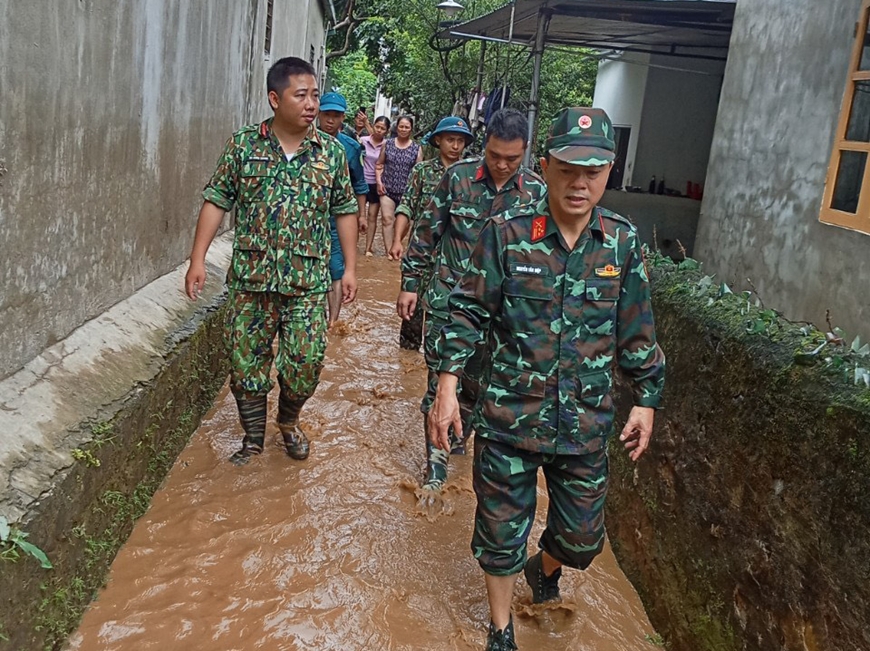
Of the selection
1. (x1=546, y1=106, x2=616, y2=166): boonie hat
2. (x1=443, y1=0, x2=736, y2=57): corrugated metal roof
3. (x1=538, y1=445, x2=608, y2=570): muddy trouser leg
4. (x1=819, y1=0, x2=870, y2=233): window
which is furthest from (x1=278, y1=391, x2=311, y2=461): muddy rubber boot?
(x1=443, y1=0, x2=736, y2=57): corrugated metal roof

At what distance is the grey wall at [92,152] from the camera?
9.05ft

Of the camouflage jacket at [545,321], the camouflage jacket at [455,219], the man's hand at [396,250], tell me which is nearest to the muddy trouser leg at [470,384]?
the camouflage jacket at [455,219]

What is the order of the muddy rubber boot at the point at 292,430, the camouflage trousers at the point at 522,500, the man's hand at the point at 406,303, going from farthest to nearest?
the muddy rubber boot at the point at 292,430 → the man's hand at the point at 406,303 → the camouflage trousers at the point at 522,500

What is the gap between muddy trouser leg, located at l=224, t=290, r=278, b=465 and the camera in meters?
4.08

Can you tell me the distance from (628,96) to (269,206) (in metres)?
9.62

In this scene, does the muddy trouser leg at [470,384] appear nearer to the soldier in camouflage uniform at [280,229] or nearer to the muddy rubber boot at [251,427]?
the soldier in camouflage uniform at [280,229]

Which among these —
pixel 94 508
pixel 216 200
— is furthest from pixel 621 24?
pixel 94 508

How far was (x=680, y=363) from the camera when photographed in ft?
13.0

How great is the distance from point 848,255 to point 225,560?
14.4 ft

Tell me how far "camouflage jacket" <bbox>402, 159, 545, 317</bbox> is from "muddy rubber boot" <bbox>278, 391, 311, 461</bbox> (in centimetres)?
89

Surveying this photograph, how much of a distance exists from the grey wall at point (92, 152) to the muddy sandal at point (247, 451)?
1014mm

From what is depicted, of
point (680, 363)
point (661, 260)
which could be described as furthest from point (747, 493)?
point (661, 260)

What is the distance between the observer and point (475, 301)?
2.78 m

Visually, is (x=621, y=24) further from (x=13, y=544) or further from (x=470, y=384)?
(x=13, y=544)
